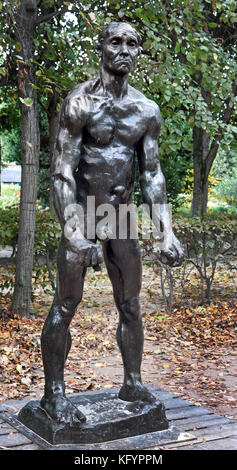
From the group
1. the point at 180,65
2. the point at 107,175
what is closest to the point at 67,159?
the point at 107,175

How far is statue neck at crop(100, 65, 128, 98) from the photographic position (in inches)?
170

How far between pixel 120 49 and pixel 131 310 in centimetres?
180

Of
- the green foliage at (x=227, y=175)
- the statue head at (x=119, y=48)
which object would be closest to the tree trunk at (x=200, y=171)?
the statue head at (x=119, y=48)

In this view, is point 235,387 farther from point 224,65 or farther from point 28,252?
point 224,65

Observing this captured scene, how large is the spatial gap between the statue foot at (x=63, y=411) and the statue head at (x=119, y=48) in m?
2.24

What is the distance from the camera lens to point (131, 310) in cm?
456

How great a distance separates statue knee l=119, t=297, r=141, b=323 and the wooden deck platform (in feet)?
2.70

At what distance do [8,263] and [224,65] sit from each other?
4363 mm

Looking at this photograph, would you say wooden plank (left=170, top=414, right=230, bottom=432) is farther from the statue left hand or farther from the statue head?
the statue head

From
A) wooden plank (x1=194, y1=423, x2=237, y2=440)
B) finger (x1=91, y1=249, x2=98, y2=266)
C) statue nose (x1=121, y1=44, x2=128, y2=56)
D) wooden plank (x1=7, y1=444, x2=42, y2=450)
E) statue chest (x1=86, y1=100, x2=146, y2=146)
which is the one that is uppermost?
statue nose (x1=121, y1=44, x2=128, y2=56)

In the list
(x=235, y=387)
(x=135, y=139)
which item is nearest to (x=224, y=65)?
(x=235, y=387)

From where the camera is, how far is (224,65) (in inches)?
375

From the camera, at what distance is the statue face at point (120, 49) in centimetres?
418

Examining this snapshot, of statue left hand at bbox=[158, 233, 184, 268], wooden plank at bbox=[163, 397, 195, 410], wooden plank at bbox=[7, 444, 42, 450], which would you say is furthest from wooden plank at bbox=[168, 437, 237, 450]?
statue left hand at bbox=[158, 233, 184, 268]
